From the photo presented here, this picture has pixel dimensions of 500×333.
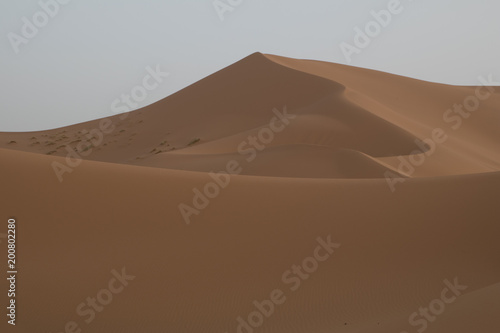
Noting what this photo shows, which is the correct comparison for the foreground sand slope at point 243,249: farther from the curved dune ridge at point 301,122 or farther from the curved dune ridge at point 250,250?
the curved dune ridge at point 301,122

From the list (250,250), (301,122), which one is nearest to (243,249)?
(250,250)

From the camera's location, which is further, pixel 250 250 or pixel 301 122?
pixel 301 122

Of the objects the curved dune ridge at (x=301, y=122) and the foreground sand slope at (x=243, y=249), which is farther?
the curved dune ridge at (x=301, y=122)

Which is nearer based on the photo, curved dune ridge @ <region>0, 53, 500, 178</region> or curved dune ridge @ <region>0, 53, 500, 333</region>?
curved dune ridge @ <region>0, 53, 500, 333</region>

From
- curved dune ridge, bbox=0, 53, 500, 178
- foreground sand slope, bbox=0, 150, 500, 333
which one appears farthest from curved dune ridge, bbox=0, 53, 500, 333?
curved dune ridge, bbox=0, 53, 500, 178

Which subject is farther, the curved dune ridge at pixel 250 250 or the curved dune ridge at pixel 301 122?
the curved dune ridge at pixel 301 122

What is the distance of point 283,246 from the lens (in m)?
8.03

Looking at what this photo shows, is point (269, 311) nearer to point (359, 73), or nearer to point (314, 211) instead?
point (314, 211)

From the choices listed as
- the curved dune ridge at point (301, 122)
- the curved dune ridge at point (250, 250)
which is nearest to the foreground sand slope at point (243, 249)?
the curved dune ridge at point (250, 250)

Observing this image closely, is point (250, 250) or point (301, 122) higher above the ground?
point (301, 122)

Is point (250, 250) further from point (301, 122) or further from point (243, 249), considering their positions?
point (301, 122)

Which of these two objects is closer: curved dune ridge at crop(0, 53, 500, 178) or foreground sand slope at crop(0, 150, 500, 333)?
foreground sand slope at crop(0, 150, 500, 333)

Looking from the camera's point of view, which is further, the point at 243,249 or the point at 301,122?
the point at 301,122

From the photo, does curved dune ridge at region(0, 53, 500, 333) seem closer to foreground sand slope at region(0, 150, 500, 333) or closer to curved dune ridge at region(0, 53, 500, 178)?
foreground sand slope at region(0, 150, 500, 333)
